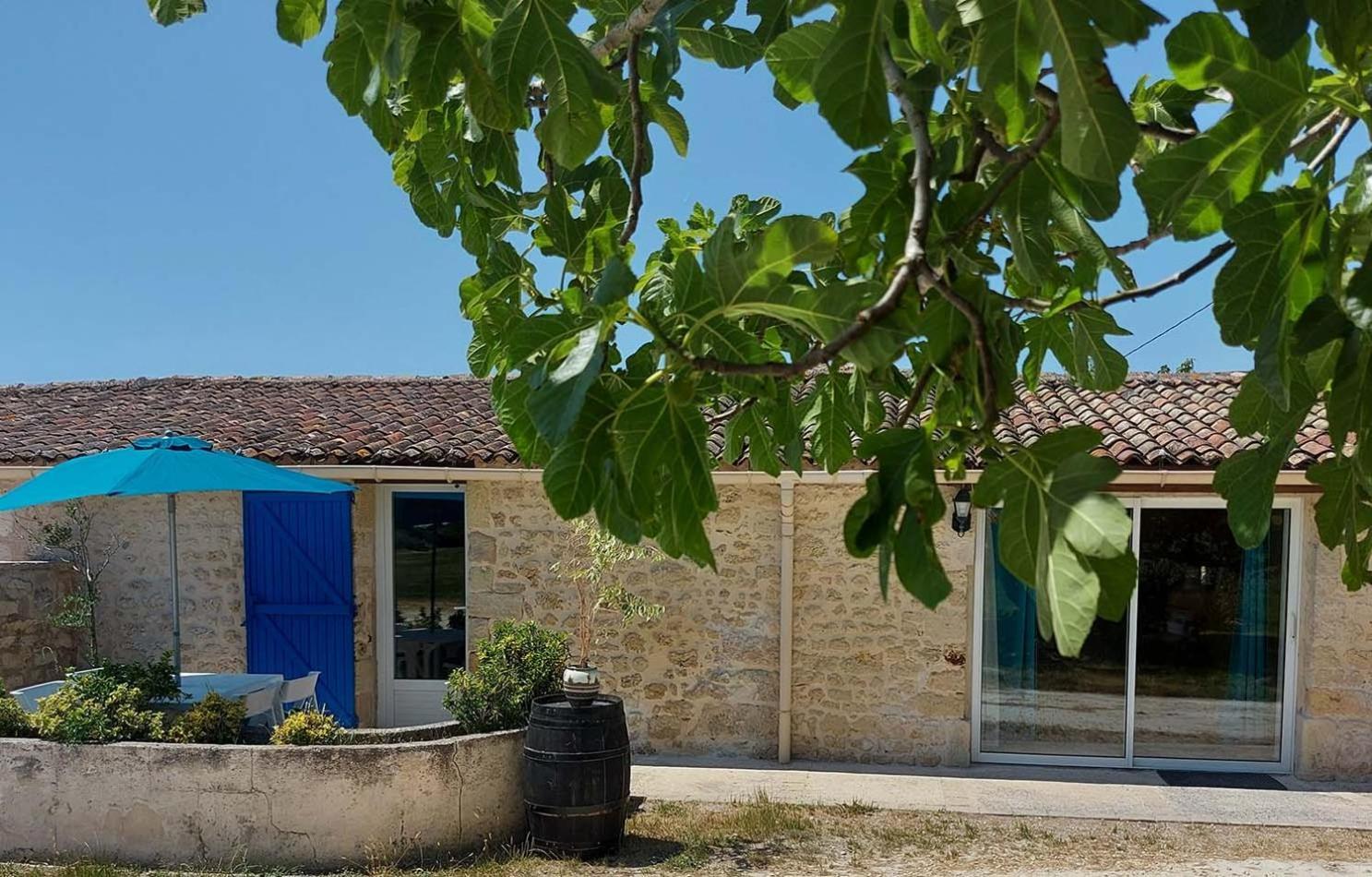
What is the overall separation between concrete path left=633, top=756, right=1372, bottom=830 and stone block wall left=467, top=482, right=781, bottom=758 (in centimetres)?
31

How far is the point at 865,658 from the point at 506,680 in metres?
3.39

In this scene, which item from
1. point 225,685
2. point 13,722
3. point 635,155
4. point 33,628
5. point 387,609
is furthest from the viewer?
point 387,609

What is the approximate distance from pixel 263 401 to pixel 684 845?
296 inches

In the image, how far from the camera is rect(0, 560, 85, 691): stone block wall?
9.09m

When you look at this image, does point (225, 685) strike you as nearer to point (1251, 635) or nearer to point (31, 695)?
point (31, 695)

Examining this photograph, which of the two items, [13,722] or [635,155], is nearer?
[635,155]


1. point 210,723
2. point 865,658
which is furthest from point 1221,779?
point 210,723

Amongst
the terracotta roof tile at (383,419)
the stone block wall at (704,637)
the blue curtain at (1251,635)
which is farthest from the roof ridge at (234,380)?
the blue curtain at (1251,635)

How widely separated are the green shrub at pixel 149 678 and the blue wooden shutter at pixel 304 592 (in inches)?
92.5

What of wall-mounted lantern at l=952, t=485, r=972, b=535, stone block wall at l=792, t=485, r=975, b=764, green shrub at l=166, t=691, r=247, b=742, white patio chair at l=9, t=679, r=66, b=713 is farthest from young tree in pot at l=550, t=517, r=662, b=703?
white patio chair at l=9, t=679, r=66, b=713

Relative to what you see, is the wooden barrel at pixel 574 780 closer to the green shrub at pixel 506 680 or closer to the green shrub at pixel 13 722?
the green shrub at pixel 506 680

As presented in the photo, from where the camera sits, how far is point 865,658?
881cm

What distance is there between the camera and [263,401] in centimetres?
1154

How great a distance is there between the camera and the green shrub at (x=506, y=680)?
6.82 m
